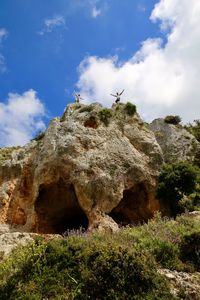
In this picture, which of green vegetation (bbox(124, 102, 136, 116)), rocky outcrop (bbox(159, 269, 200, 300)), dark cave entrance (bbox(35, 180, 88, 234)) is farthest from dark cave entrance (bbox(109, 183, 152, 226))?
rocky outcrop (bbox(159, 269, 200, 300))

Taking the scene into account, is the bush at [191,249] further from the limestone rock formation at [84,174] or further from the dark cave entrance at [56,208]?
the dark cave entrance at [56,208]

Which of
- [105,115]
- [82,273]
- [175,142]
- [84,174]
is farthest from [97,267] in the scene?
[175,142]

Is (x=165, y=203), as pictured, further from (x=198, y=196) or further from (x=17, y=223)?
(x=17, y=223)

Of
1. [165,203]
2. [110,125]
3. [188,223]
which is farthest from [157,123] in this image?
[188,223]

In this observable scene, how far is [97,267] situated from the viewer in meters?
9.46

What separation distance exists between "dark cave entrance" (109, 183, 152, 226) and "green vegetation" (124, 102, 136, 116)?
21.1 feet

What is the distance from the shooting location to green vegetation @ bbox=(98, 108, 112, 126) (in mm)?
29406

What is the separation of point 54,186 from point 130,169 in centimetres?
577

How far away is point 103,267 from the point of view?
9.40m

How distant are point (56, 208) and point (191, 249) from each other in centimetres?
1897

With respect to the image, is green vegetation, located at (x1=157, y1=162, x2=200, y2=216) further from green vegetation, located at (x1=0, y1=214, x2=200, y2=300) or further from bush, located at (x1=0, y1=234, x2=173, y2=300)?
bush, located at (x1=0, y1=234, x2=173, y2=300)

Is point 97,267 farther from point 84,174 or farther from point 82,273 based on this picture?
point 84,174

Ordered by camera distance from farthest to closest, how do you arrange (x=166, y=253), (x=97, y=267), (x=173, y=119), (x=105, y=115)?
(x=173, y=119) → (x=105, y=115) → (x=166, y=253) → (x=97, y=267)

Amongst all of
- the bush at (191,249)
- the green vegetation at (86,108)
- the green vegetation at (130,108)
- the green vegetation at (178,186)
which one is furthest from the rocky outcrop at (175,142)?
the bush at (191,249)
